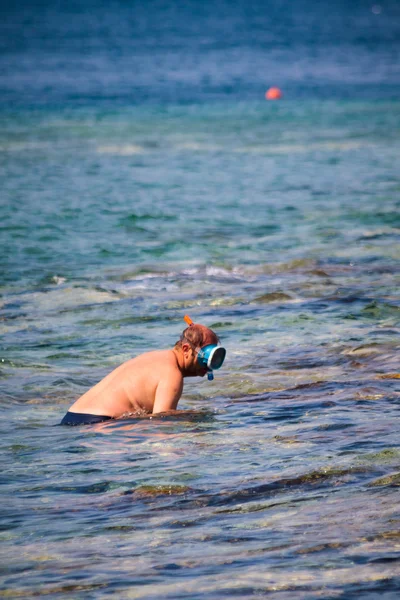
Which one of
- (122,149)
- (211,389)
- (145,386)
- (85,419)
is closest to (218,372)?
(211,389)

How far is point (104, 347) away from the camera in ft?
35.0

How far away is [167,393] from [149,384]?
150 millimetres

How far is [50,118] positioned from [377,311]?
3024cm

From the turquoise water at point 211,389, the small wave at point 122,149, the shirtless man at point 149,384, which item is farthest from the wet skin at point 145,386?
the small wave at point 122,149

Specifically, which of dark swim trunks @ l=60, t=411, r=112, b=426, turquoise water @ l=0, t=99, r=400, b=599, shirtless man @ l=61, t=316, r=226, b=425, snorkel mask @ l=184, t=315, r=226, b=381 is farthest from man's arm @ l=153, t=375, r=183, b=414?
dark swim trunks @ l=60, t=411, r=112, b=426

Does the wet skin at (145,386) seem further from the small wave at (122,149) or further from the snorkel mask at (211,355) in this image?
the small wave at (122,149)

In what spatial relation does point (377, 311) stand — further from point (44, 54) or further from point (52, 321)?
point (44, 54)

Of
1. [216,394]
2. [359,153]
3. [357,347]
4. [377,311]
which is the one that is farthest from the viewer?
[359,153]

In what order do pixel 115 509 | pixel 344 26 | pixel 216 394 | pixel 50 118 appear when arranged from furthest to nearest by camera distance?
pixel 344 26 → pixel 50 118 → pixel 216 394 → pixel 115 509

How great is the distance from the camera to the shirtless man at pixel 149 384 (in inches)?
303

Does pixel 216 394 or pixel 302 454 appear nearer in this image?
pixel 302 454

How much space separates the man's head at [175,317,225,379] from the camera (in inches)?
298

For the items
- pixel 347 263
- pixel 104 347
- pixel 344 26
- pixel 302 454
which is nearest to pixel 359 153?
pixel 347 263

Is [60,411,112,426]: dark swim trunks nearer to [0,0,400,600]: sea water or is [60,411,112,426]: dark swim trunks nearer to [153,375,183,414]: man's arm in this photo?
[0,0,400,600]: sea water
